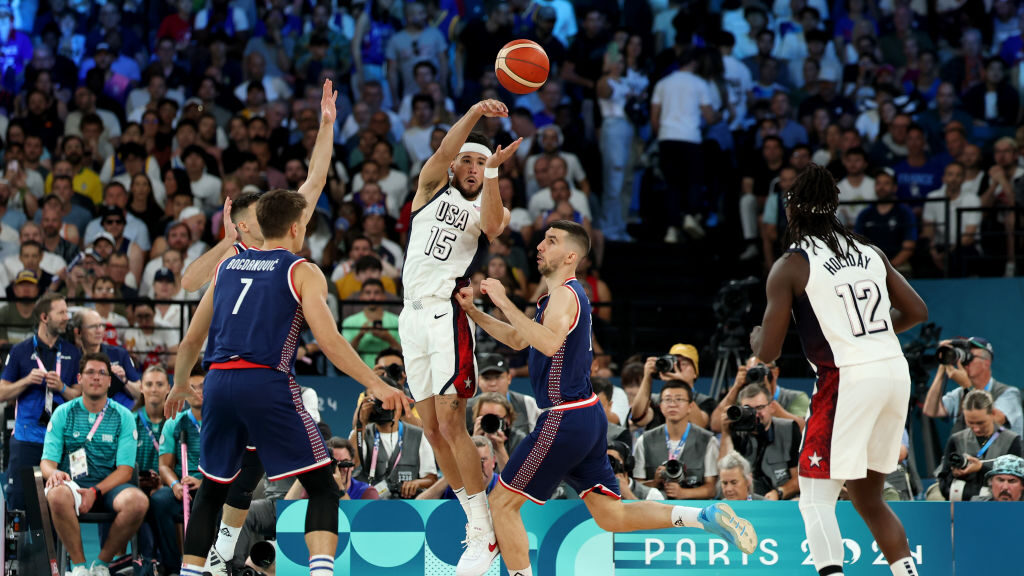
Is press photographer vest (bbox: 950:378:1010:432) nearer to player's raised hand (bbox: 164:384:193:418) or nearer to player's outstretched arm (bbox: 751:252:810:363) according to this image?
player's outstretched arm (bbox: 751:252:810:363)

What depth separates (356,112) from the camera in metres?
17.3

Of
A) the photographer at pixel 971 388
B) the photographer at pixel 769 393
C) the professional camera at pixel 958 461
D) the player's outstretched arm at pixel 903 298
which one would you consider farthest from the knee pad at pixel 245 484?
the photographer at pixel 971 388

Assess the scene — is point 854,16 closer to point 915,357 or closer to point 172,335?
Answer: point 915,357

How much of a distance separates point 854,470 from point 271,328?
3.14 m

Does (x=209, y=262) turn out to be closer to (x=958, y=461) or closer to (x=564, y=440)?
(x=564, y=440)

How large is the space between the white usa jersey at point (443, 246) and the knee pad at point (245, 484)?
1507 millimetres

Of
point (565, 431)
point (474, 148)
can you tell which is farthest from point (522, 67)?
point (565, 431)

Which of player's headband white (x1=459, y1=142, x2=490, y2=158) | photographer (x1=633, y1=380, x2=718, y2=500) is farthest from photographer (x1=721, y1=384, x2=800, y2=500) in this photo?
player's headband white (x1=459, y1=142, x2=490, y2=158)

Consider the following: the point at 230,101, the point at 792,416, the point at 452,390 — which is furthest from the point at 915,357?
the point at 230,101

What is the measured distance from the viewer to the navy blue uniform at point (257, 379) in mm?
7070

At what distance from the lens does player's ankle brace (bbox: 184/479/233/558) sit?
7250 mm

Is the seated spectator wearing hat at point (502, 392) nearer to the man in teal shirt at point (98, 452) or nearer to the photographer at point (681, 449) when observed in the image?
the photographer at point (681, 449)

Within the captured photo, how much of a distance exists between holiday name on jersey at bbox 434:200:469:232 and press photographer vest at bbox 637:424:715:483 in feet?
10.3

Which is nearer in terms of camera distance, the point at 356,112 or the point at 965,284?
the point at 965,284
